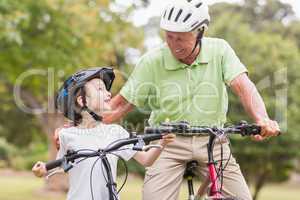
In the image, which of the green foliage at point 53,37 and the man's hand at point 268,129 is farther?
the green foliage at point 53,37

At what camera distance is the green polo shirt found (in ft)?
13.8

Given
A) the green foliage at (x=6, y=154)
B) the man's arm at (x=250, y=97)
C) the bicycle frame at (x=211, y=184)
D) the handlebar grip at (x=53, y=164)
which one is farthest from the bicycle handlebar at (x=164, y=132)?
the green foliage at (x=6, y=154)

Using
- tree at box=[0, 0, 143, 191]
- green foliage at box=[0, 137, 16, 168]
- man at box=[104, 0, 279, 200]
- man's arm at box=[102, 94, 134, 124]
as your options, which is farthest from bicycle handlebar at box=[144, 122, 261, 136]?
green foliage at box=[0, 137, 16, 168]

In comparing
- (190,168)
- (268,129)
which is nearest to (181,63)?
(190,168)

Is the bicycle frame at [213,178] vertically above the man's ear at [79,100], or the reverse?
the man's ear at [79,100]

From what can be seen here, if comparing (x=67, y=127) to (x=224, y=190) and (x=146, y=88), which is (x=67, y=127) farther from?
(x=224, y=190)

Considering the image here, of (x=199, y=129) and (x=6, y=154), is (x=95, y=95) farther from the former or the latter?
(x=6, y=154)

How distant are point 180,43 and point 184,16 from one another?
0.64 feet

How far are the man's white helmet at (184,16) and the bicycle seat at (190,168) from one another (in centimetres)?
91

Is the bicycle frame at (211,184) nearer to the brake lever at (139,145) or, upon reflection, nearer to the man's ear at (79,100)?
the brake lever at (139,145)

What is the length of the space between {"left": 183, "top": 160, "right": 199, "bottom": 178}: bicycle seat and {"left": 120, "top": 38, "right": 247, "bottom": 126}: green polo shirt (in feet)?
0.99

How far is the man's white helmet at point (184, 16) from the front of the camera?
159 inches

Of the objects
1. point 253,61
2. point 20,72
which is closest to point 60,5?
point 20,72

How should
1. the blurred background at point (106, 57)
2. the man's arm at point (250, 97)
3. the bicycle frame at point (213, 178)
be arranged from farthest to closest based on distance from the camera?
the blurred background at point (106, 57) < the man's arm at point (250, 97) < the bicycle frame at point (213, 178)
